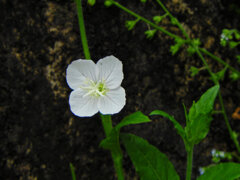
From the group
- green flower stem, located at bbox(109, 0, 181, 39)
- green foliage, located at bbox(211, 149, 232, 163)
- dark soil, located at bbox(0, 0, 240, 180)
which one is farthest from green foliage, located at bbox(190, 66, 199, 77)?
green foliage, located at bbox(211, 149, 232, 163)

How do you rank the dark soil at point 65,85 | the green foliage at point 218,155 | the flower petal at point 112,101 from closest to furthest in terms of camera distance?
1. the flower petal at point 112,101
2. the dark soil at point 65,85
3. the green foliage at point 218,155

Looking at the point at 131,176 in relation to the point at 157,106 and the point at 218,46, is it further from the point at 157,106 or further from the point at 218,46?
the point at 218,46

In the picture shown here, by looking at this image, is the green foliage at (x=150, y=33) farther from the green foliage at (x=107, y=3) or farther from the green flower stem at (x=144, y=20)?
the green foliage at (x=107, y=3)

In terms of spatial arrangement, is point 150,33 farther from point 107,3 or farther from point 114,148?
point 114,148

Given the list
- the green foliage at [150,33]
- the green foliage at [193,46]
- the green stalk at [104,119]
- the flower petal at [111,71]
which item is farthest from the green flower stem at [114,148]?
the green foliage at [193,46]

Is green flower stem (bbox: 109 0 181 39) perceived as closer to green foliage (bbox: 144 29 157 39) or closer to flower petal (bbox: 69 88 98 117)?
green foliage (bbox: 144 29 157 39)

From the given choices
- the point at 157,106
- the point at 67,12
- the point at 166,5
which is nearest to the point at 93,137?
the point at 157,106
